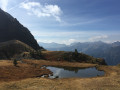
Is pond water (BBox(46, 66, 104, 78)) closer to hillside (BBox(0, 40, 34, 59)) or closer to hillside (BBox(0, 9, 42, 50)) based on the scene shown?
hillside (BBox(0, 40, 34, 59))

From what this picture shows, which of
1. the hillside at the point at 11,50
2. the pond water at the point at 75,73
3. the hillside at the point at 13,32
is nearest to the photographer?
the pond water at the point at 75,73

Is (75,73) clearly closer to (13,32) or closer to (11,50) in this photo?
(11,50)

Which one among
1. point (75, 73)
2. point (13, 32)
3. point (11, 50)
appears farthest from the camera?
point (13, 32)

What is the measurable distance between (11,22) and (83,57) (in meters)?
125

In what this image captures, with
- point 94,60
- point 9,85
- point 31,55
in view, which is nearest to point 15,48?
point 31,55

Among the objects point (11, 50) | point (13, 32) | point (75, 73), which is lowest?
point (75, 73)

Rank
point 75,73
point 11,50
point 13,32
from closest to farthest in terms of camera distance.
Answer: point 75,73, point 11,50, point 13,32

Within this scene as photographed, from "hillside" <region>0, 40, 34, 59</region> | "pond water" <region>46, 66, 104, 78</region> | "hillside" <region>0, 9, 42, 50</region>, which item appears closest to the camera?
"pond water" <region>46, 66, 104, 78</region>

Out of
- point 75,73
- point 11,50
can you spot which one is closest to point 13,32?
point 11,50

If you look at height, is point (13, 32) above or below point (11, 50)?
above

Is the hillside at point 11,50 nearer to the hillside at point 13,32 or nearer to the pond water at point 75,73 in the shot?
the hillside at point 13,32

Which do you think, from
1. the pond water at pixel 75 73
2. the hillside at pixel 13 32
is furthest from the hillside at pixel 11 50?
the pond water at pixel 75 73

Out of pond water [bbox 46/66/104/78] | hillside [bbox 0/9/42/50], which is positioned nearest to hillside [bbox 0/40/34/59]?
hillside [bbox 0/9/42/50]

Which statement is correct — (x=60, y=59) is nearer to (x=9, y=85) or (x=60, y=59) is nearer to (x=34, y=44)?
(x=9, y=85)
